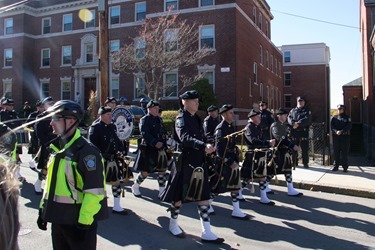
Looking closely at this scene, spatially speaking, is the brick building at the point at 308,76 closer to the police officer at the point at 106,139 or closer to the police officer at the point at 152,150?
the police officer at the point at 152,150

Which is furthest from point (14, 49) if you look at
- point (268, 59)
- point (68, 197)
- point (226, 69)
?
point (68, 197)

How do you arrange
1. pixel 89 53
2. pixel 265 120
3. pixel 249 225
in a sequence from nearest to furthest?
pixel 249 225 < pixel 265 120 < pixel 89 53

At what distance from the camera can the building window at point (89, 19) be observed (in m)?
32.2

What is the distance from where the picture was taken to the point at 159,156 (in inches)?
336

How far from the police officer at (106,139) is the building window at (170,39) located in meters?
17.8

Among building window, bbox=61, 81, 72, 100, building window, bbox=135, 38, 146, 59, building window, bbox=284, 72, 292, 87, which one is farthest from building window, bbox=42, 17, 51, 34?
building window, bbox=284, 72, 292, 87

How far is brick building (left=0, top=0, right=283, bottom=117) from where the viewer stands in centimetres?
2616

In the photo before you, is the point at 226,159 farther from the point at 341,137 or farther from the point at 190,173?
the point at 341,137

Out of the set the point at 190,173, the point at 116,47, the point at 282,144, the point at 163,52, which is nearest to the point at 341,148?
the point at 282,144

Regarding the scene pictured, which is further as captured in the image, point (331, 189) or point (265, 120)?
point (265, 120)

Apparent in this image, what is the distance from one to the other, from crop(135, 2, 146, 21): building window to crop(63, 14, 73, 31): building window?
7351mm

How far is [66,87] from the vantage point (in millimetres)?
33688

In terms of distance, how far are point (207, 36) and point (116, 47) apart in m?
8.26

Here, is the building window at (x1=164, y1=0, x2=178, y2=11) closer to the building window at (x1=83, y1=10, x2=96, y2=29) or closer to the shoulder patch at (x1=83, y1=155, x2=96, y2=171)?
the building window at (x1=83, y1=10, x2=96, y2=29)
